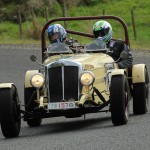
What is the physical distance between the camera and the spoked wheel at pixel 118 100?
12188 millimetres

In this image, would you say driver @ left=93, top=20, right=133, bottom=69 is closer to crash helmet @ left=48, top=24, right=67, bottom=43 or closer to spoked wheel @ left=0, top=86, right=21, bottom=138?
crash helmet @ left=48, top=24, right=67, bottom=43

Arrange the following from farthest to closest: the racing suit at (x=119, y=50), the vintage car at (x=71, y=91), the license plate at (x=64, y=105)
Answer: the racing suit at (x=119, y=50)
the license plate at (x=64, y=105)
the vintage car at (x=71, y=91)

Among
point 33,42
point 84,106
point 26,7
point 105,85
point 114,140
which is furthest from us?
point 26,7

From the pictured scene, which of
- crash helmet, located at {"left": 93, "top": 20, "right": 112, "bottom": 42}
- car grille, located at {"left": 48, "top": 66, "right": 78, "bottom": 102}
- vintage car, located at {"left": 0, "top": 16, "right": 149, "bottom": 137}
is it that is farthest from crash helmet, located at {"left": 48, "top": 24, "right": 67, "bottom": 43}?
car grille, located at {"left": 48, "top": 66, "right": 78, "bottom": 102}

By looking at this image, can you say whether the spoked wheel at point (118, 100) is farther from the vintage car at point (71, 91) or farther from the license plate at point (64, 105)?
the license plate at point (64, 105)

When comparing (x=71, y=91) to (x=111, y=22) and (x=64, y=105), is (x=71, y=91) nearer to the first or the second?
(x=64, y=105)

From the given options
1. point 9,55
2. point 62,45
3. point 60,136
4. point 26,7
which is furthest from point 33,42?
point 60,136

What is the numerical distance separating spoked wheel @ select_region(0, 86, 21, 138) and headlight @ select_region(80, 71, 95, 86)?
1057mm

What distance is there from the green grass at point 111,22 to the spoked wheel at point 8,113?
16787 millimetres

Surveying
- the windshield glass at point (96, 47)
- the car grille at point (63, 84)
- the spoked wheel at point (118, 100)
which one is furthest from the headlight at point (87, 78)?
the windshield glass at point (96, 47)

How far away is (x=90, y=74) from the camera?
12.5 metres

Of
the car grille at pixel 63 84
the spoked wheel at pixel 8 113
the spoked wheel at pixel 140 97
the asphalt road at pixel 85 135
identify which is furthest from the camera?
the spoked wheel at pixel 140 97

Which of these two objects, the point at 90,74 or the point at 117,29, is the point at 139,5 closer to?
the point at 117,29

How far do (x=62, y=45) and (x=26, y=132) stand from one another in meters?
1.71
